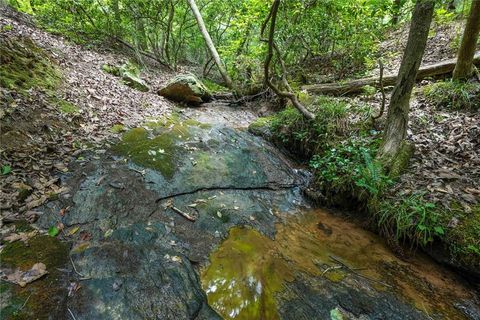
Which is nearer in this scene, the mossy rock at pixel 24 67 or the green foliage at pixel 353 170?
the green foliage at pixel 353 170

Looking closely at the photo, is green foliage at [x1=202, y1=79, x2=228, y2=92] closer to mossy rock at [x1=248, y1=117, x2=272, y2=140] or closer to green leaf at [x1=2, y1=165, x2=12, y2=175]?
mossy rock at [x1=248, y1=117, x2=272, y2=140]

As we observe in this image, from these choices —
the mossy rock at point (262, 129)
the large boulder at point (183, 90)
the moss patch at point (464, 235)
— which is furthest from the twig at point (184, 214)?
the large boulder at point (183, 90)

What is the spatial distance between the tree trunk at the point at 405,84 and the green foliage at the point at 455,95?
5.88ft

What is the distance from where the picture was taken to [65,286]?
2398 mm

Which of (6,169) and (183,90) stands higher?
(183,90)

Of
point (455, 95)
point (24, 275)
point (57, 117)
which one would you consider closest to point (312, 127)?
point (455, 95)

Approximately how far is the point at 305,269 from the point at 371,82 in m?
5.68

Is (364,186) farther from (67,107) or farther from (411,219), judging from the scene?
(67,107)

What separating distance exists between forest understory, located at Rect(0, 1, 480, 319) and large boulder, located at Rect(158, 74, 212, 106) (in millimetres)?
685

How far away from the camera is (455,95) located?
5191 millimetres

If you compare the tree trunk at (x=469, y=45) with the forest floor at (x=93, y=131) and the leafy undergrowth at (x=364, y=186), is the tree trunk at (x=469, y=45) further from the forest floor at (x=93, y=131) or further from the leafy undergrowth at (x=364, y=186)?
the leafy undergrowth at (x=364, y=186)

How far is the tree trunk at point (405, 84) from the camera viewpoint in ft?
12.0

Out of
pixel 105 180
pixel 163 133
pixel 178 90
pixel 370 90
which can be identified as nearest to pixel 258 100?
pixel 178 90

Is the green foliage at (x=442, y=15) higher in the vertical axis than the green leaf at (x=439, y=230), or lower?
higher
